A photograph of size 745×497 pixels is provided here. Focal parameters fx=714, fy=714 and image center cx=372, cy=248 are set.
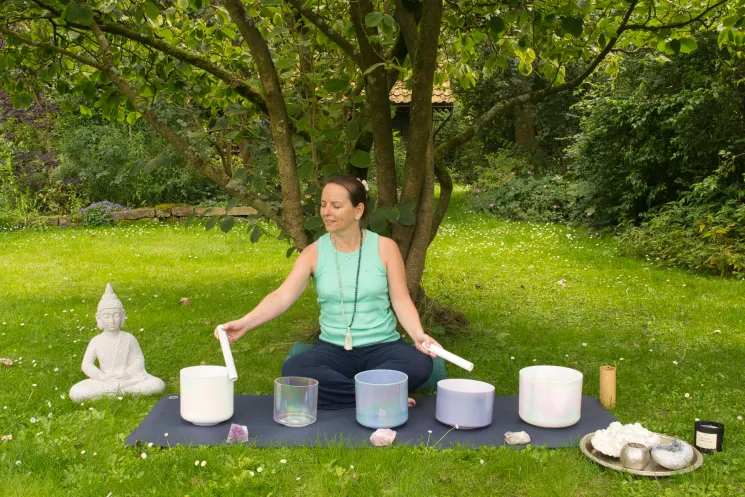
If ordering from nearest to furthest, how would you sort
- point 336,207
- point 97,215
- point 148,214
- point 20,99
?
1. point 336,207
2. point 20,99
3. point 97,215
4. point 148,214

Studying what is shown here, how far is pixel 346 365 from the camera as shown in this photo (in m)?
3.27

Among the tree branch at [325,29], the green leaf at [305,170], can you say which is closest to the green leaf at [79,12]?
the tree branch at [325,29]

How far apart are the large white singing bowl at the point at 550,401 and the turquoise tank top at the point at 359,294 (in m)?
0.70

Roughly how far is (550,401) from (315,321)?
240 cm

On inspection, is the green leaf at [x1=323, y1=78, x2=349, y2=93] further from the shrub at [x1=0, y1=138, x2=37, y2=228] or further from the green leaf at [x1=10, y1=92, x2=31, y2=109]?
the shrub at [x1=0, y1=138, x2=37, y2=228]

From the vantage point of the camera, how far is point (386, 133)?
3.86 metres

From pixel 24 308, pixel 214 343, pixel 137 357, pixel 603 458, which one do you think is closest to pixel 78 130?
pixel 24 308

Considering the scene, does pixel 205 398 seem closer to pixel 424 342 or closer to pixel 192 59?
pixel 424 342

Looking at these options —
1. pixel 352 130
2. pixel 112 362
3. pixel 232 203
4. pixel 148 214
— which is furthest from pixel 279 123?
pixel 148 214

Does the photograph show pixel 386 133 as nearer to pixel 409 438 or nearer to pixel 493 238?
pixel 409 438

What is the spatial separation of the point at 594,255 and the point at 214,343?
14.9ft

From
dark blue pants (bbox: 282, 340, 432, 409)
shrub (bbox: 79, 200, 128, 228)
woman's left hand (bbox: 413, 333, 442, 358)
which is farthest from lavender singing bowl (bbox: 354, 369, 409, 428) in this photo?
shrub (bbox: 79, 200, 128, 228)

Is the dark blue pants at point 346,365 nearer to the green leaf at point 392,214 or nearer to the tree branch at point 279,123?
the green leaf at point 392,214

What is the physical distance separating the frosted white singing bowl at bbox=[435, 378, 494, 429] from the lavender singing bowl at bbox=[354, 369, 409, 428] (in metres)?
0.16
